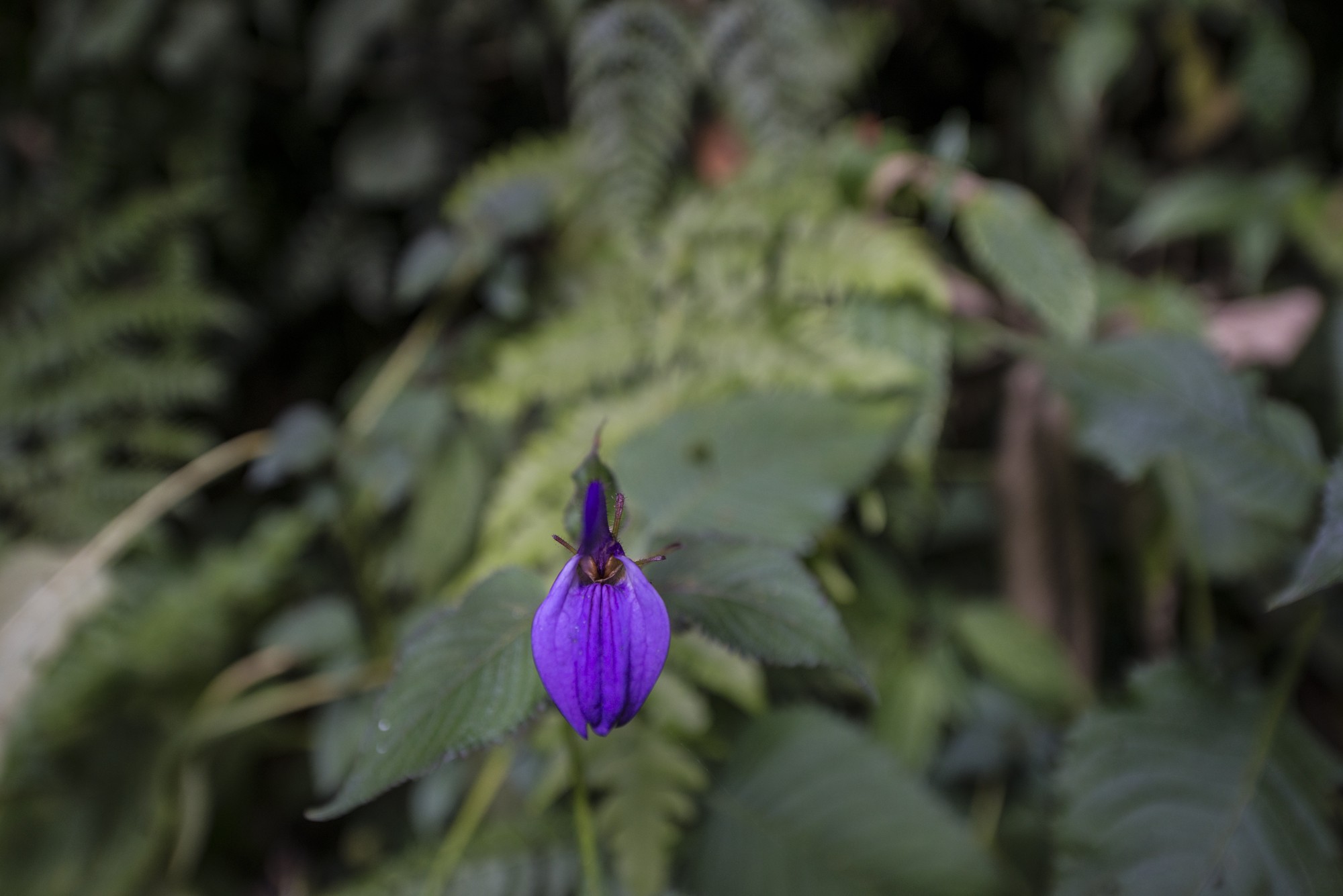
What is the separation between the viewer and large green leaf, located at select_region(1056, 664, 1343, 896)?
0.87 m

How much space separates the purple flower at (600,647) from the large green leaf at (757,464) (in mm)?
356

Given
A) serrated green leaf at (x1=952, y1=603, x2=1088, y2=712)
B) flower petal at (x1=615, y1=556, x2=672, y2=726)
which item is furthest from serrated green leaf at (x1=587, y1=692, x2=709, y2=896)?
serrated green leaf at (x1=952, y1=603, x2=1088, y2=712)

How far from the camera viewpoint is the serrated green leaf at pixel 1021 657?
4.45 feet

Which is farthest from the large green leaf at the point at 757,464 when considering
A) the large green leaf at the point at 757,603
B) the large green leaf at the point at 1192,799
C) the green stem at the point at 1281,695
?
the green stem at the point at 1281,695

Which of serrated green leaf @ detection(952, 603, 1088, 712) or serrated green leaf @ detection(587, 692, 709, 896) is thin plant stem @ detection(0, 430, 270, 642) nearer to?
serrated green leaf @ detection(587, 692, 709, 896)

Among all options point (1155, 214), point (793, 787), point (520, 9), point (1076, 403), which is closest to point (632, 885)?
point (793, 787)

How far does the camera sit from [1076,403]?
1070 mm

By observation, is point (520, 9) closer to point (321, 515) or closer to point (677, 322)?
point (677, 322)

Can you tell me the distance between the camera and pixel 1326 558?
676 mm

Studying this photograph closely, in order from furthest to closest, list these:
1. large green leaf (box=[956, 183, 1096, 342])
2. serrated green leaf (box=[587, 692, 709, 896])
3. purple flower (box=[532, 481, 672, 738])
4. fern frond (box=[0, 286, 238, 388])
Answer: fern frond (box=[0, 286, 238, 388]) → large green leaf (box=[956, 183, 1096, 342]) → serrated green leaf (box=[587, 692, 709, 896]) → purple flower (box=[532, 481, 672, 738])

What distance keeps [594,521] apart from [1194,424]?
2.85 feet

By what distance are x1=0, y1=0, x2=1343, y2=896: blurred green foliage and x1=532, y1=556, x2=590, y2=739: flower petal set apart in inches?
3.8

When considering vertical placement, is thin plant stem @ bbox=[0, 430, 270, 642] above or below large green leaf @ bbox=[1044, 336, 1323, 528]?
below

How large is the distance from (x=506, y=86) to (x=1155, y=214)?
1550 mm
